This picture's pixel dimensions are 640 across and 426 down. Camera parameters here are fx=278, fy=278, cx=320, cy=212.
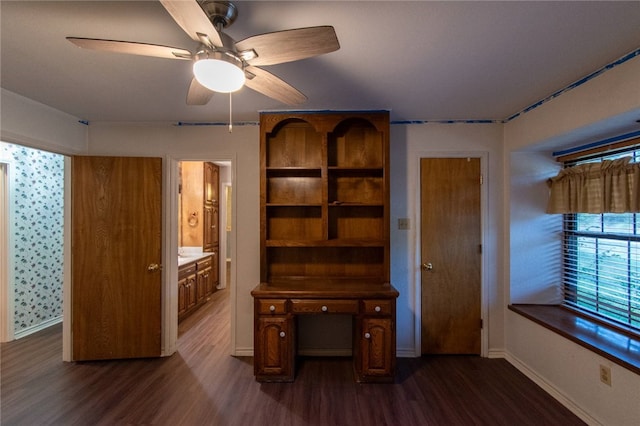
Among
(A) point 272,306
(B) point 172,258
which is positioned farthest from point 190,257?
(A) point 272,306

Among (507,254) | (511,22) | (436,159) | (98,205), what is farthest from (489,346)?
(98,205)

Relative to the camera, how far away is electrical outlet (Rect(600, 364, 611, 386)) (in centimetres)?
177

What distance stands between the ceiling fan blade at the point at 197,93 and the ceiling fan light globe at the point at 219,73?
0.32m

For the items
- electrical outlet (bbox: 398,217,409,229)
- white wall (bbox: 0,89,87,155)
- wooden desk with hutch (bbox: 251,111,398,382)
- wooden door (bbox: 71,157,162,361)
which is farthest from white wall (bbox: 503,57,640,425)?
white wall (bbox: 0,89,87,155)

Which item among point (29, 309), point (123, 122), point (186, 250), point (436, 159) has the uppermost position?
point (123, 122)

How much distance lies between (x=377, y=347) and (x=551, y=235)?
1.98m

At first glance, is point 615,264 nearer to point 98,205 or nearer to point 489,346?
point 489,346

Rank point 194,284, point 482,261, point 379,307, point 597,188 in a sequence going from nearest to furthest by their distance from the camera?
point 597,188
point 379,307
point 482,261
point 194,284

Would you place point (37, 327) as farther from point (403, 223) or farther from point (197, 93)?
point (403, 223)

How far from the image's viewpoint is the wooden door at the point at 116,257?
2.66m

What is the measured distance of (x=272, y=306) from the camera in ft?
7.50

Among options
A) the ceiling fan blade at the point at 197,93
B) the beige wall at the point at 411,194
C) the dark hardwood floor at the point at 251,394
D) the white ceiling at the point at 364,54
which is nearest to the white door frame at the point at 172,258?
the beige wall at the point at 411,194

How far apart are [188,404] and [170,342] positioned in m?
0.91

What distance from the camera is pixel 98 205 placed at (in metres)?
2.68
